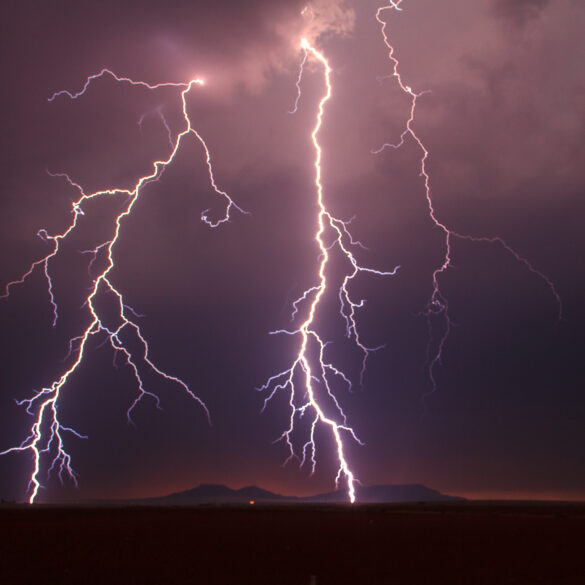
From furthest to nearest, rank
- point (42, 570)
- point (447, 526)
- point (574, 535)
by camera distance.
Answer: point (447, 526)
point (574, 535)
point (42, 570)

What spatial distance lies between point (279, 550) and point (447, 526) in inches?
359

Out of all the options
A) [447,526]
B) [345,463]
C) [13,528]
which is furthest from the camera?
[345,463]

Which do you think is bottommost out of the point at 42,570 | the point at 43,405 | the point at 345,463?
the point at 42,570

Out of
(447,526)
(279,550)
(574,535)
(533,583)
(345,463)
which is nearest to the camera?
(533,583)

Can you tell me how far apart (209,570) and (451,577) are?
444 cm

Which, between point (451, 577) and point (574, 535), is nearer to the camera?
point (451, 577)

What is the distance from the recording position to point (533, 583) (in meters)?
10.4

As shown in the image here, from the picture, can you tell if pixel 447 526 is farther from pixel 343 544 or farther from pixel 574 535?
pixel 343 544

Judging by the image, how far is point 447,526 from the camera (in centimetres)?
2103

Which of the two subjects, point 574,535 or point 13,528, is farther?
point 13,528

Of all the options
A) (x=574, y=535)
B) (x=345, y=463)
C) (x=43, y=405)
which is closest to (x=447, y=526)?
(x=574, y=535)

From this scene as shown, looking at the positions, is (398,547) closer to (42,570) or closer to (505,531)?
(505,531)

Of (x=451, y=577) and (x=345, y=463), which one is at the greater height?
(x=345, y=463)

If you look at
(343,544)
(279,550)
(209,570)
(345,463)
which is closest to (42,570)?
(209,570)
